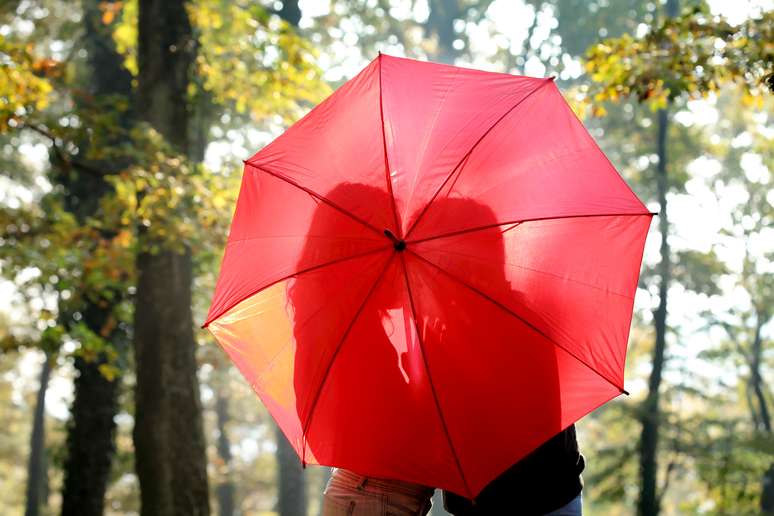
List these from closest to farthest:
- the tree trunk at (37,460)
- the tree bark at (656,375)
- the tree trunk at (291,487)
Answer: the tree bark at (656,375)
the tree trunk at (291,487)
the tree trunk at (37,460)

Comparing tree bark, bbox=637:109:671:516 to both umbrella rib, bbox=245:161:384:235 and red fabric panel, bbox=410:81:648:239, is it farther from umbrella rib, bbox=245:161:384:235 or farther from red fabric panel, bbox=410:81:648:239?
umbrella rib, bbox=245:161:384:235

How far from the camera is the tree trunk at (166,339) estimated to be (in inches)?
304

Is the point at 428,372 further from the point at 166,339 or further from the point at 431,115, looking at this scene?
the point at 166,339

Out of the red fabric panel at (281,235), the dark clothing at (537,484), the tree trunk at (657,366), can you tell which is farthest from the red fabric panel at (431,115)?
the tree trunk at (657,366)

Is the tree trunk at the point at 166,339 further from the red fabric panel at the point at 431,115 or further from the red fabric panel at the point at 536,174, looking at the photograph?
the red fabric panel at the point at 536,174

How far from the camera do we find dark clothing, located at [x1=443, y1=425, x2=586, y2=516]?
253 cm

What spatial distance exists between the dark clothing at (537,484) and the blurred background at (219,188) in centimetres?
322

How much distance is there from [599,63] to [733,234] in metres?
17.3

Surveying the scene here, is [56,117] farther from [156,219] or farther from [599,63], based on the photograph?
[599,63]

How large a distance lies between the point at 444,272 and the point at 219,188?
598 cm

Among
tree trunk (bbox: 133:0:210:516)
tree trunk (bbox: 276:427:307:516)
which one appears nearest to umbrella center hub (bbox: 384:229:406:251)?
tree trunk (bbox: 133:0:210:516)

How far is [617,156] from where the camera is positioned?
20.6 m

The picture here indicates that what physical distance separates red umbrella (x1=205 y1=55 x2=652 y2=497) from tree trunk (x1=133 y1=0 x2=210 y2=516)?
16.5 feet

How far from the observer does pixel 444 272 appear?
9.20 feet
